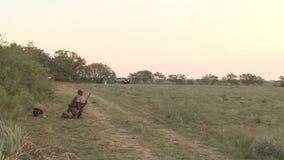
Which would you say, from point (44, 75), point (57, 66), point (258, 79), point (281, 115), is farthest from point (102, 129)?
point (258, 79)

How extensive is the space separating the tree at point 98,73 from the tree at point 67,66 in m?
1.49

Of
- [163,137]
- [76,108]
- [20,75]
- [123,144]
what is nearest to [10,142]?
[123,144]

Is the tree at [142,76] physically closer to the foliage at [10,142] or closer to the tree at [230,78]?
the tree at [230,78]

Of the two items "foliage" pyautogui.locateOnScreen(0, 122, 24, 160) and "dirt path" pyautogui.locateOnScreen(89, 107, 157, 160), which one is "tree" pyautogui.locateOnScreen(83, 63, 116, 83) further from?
"foliage" pyautogui.locateOnScreen(0, 122, 24, 160)

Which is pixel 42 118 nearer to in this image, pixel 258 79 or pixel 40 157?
pixel 40 157

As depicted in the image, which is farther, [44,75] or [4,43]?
[44,75]

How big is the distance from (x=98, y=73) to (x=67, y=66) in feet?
46.3

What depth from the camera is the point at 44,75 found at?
75.2 ft

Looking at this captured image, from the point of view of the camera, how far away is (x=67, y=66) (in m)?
85.5

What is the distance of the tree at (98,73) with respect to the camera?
92963 mm

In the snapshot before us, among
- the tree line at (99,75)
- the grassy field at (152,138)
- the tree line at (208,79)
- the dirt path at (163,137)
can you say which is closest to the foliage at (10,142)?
the grassy field at (152,138)

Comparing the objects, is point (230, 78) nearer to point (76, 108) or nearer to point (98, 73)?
point (98, 73)

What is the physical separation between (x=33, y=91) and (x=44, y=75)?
53.4 inches

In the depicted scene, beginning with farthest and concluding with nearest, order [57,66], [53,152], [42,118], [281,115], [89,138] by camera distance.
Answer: [57,66]
[281,115]
[42,118]
[89,138]
[53,152]
